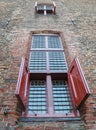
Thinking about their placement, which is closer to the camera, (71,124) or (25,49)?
(71,124)

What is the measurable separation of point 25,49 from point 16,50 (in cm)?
32

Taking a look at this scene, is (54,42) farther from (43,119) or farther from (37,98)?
(43,119)

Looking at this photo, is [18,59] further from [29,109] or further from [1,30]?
[1,30]

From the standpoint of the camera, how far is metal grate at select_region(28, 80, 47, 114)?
476 centimetres

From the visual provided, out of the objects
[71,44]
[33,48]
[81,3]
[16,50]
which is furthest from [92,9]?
[16,50]

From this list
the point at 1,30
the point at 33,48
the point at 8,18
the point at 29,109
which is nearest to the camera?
the point at 29,109

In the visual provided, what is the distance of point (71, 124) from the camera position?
4254mm

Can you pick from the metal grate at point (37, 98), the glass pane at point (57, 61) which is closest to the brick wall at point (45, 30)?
the glass pane at point (57, 61)

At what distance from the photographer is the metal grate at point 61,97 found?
483 cm

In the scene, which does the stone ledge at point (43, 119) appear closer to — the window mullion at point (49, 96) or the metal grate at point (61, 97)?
the window mullion at point (49, 96)

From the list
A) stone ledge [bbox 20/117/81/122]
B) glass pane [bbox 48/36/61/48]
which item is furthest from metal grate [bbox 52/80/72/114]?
glass pane [bbox 48/36/61/48]

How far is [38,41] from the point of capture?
25.3 ft

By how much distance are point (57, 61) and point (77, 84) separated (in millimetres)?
1837

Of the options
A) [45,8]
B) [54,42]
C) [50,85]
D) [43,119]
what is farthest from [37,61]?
[45,8]
